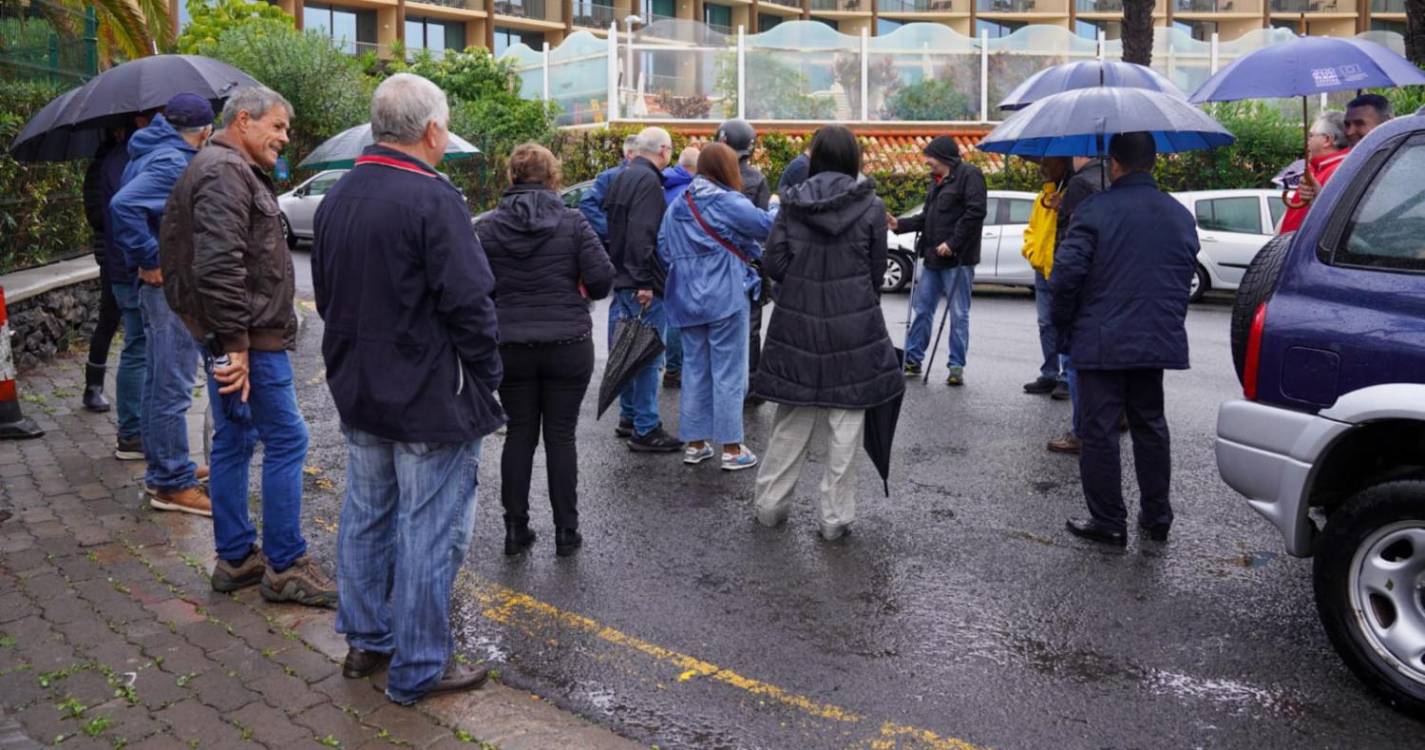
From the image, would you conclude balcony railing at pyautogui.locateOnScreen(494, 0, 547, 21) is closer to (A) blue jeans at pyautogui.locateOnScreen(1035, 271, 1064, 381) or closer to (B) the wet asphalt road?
(A) blue jeans at pyautogui.locateOnScreen(1035, 271, 1064, 381)

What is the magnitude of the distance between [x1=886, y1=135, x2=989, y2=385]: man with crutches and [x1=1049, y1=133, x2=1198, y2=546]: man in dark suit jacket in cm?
354

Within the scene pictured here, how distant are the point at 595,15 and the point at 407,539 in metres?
51.5

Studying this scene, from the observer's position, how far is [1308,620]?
4.85 meters

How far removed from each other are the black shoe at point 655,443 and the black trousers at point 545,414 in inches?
75.9

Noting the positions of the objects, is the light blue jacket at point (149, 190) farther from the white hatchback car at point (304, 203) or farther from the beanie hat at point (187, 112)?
the white hatchback car at point (304, 203)

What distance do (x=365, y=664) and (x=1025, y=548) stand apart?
2.98 metres

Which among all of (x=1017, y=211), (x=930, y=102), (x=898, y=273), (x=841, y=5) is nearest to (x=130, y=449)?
(x=898, y=273)

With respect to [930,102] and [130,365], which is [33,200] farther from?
[930,102]

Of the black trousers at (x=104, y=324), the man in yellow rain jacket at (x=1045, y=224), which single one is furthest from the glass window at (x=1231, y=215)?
the black trousers at (x=104, y=324)

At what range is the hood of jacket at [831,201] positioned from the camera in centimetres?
579

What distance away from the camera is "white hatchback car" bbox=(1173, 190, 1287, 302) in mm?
15719

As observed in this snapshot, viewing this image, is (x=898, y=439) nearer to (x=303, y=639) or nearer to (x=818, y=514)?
(x=818, y=514)

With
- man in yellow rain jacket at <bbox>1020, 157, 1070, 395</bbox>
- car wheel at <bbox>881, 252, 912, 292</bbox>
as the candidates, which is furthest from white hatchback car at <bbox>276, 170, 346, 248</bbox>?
man in yellow rain jacket at <bbox>1020, 157, 1070, 395</bbox>

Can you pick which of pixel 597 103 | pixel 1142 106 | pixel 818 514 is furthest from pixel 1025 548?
pixel 597 103
